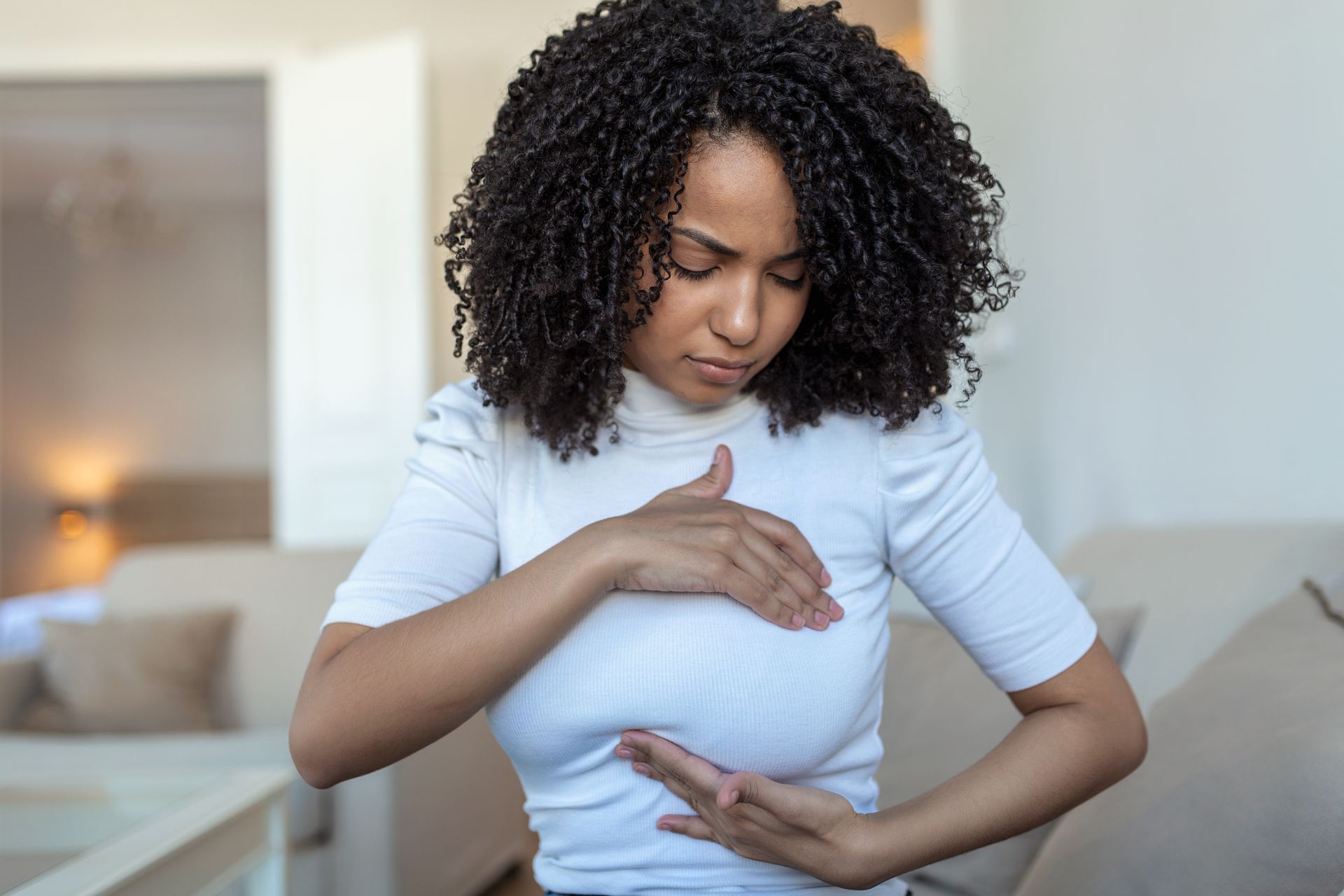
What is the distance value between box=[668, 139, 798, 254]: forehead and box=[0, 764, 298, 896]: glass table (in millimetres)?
858

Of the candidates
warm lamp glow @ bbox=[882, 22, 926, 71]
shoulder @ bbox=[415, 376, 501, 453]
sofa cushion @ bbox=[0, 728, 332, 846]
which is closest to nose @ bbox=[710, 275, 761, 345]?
shoulder @ bbox=[415, 376, 501, 453]

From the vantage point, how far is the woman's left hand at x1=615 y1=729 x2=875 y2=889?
814 mm

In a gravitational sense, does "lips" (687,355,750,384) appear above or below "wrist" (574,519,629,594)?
above

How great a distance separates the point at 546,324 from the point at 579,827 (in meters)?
0.41

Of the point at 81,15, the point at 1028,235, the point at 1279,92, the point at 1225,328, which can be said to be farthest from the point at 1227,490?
the point at 81,15

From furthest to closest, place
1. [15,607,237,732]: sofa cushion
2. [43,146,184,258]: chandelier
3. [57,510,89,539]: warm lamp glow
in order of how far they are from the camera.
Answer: [57,510,89,539]: warm lamp glow
[43,146,184,258]: chandelier
[15,607,237,732]: sofa cushion

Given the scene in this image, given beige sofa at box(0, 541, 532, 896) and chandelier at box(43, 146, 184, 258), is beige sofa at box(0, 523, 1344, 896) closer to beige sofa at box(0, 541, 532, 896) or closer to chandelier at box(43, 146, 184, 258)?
beige sofa at box(0, 541, 532, 896)

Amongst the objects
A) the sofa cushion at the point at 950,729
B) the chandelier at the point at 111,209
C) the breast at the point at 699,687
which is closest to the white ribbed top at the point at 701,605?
the breast at the point at 699,687

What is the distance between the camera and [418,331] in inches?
163

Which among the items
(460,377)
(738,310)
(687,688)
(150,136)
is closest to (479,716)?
(687,688)

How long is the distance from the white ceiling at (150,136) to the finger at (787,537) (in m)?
4.45

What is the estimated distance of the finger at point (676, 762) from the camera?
0.84 m

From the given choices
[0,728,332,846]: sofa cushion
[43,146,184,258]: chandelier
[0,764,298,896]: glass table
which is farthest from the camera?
[43,146,184,258]: chandelier

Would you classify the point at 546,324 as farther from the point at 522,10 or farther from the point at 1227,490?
the point at 522,10
